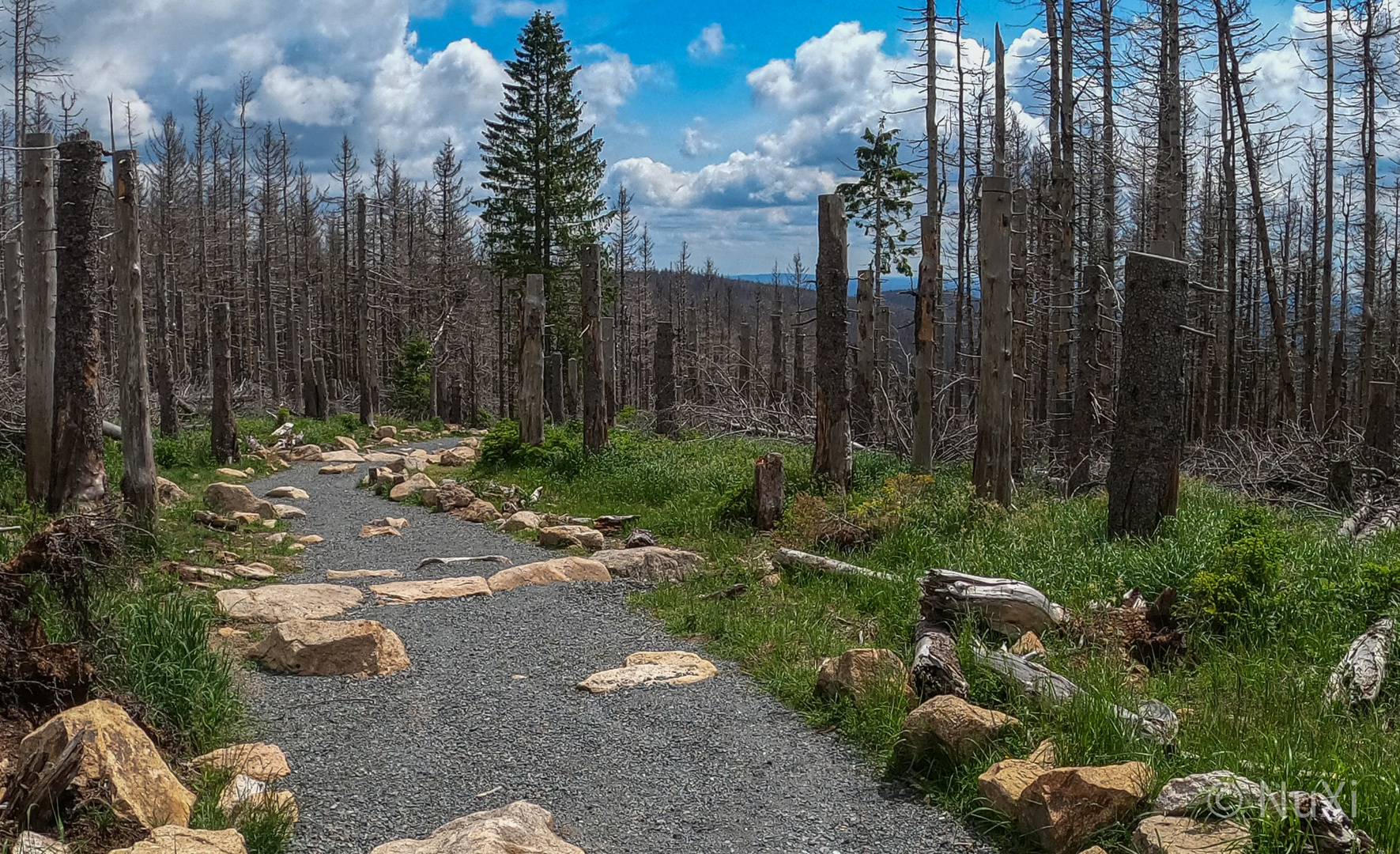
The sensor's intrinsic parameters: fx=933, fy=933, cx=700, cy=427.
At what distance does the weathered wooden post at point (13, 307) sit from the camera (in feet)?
54.1

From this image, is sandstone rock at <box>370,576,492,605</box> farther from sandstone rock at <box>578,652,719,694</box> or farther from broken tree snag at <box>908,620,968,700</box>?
broken tree snag at <box>908,620,968,700</box>

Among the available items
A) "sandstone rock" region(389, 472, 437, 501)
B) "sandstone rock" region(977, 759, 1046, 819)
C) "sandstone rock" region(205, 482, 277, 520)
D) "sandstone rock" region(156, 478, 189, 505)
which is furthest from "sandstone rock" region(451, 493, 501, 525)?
"sandstone rock" region(977, 759, 1046, 819)

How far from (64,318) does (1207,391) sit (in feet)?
83.1

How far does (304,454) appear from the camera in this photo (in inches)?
770

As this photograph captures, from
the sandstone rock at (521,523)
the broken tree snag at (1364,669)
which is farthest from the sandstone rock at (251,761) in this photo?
the sandstone rock at (521,523)

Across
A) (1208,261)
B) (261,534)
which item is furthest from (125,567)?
(1208,261)

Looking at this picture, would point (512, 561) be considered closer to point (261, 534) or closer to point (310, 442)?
point (261, 534)

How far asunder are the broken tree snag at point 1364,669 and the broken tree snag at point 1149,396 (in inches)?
124

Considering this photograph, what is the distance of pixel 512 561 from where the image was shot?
988 cm

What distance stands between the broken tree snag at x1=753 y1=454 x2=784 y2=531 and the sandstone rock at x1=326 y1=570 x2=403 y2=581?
12.6ft

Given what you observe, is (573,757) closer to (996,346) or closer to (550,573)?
(550,573)

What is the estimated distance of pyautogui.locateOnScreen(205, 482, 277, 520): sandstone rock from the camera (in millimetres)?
11703

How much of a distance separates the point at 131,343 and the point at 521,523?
465 cm

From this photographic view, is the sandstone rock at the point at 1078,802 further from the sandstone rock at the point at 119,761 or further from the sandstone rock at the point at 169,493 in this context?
Result: the sandstone rock at the point at 169,493
